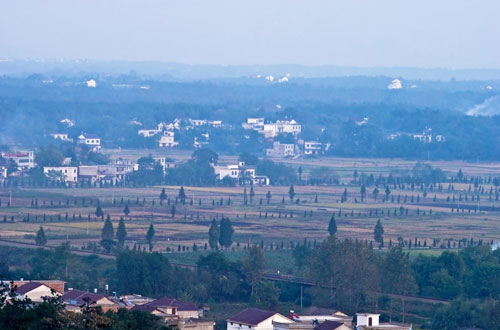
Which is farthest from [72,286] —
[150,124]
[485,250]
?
[150,124]

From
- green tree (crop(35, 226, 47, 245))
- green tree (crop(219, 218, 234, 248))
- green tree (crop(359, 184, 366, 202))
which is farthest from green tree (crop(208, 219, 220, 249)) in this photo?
green tree (crop(359, 184, 366, 202))

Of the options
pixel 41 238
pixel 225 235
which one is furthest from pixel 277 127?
pixel 41 238

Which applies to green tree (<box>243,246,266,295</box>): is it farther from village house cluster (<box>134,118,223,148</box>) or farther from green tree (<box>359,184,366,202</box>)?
village house cluster (<box>134,118,223,148</box>)

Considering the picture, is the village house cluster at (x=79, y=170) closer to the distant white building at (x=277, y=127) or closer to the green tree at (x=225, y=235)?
the distant white building at (x=277, y=127)

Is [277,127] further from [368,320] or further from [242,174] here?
[368,320]

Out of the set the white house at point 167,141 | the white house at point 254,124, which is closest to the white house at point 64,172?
the white house at point 167,141

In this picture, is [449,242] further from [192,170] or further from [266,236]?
[192,170]

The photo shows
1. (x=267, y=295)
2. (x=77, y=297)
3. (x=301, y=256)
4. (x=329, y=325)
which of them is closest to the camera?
(x=329, y=325)
